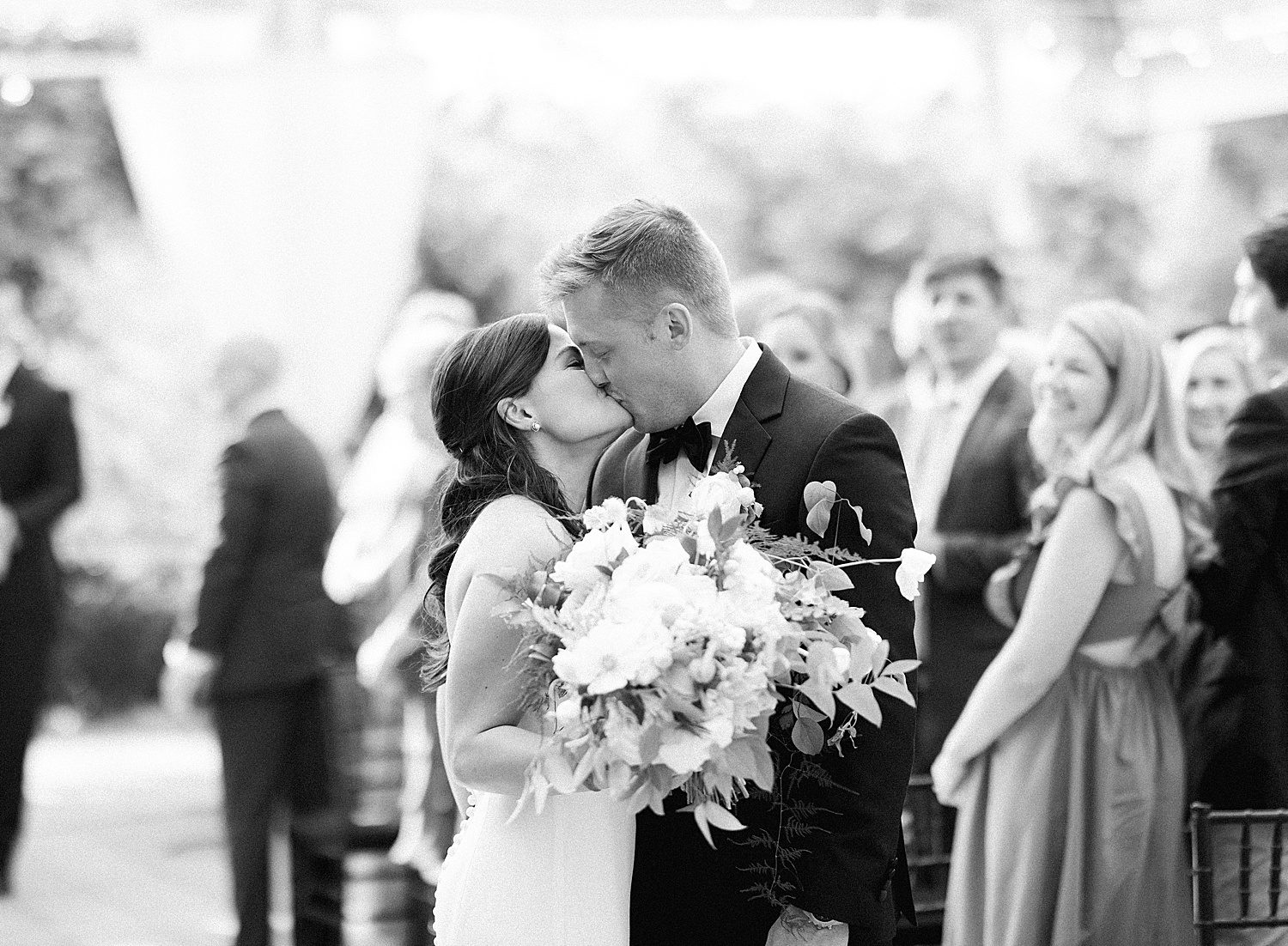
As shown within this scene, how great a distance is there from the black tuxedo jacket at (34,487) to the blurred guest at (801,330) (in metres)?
2.76

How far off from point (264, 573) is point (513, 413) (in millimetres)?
2959

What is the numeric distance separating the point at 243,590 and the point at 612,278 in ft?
10.4

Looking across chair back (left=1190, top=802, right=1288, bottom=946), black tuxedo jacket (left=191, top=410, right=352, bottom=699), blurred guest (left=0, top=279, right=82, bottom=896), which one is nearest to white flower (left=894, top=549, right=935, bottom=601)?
chair back (left=1190, top=802, right=1288, bottom=946)

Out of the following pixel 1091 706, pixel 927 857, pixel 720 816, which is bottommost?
pixel 927 857

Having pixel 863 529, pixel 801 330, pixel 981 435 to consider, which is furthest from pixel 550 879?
pixel 801 330

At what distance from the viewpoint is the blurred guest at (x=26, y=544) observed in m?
6.40

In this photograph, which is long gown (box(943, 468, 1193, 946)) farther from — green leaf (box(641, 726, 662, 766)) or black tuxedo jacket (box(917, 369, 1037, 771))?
green leaf (box(641, 726, 662, 766))

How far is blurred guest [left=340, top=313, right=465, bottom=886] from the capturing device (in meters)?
5.55

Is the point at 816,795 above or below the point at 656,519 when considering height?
below

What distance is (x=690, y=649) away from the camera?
7.00ft

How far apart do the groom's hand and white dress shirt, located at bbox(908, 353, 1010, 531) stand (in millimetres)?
2417

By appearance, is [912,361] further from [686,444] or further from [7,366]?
[686,444]

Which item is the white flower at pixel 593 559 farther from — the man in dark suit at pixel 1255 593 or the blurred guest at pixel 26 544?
the blurred guest at pixel 26 544

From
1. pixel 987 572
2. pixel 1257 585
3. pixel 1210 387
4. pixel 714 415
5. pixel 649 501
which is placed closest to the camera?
pixel 714 415
